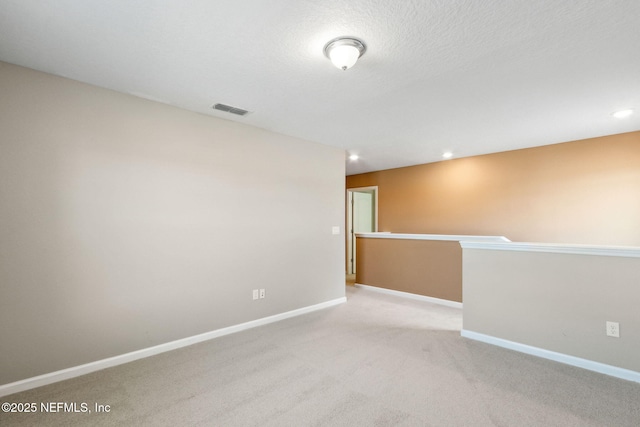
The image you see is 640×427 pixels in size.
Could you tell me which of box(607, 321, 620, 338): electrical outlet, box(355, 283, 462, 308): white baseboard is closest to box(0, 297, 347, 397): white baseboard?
box(355, 283, 462, 308): white baseboard

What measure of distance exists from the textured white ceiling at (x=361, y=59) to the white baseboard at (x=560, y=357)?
237 centimetres

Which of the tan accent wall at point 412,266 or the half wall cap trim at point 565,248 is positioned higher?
the half wall cap trim at point 565,248

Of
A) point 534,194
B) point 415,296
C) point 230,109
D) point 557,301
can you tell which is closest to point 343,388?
point 557,301

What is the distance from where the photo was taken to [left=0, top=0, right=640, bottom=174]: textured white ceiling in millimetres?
1710

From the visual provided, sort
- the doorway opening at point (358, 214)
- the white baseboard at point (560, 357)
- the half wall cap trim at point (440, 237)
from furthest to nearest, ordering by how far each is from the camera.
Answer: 1. the doorway opening at point (358, 214)
2. the half wall cap trim at point (440, 237)
3. the white baseboard at point (560, 357)

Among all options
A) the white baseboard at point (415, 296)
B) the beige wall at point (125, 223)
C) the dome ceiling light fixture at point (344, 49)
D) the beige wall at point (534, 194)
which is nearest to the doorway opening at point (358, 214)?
the beige wall at point (534, 194)

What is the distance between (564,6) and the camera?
5.42 ft

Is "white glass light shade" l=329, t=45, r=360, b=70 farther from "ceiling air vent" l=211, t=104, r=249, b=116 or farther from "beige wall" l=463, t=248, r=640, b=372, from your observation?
"beige wall" l=463, t=248, r=640, b=372

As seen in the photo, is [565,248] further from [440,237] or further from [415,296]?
[415,296]

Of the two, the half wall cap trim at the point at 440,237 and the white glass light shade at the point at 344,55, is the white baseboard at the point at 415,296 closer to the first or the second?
the half wall cap trim at the point at 440,237

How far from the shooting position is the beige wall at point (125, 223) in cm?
232

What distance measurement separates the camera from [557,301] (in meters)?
2.87

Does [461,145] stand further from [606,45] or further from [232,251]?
[232,251]

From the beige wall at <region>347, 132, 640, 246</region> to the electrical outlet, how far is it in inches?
79.6
